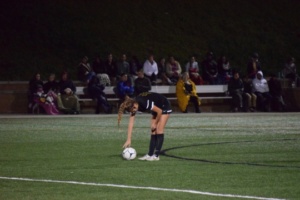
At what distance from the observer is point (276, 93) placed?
37.3 metres

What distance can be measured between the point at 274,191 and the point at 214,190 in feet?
2.78

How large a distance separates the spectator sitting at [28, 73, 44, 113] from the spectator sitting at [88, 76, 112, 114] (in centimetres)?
206

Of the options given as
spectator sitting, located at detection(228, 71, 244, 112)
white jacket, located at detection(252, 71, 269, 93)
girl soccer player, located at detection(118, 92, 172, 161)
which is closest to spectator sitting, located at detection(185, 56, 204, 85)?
spectator sitting, located at detection(228, 71, 244, 112)

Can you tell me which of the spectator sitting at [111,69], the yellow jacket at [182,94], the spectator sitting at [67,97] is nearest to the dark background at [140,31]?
the spectator sitting at [111,69]

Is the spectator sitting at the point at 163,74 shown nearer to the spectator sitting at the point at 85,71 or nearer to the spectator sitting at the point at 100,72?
the spectator sitting at the point at 100,72

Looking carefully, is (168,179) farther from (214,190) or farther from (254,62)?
(254,62)

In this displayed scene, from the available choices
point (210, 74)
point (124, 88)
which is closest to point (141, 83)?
point (124, 88)

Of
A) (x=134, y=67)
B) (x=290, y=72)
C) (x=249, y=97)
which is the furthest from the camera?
(x=290, y=72)

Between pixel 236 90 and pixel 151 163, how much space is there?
21.0 m

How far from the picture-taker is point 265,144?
806 inches

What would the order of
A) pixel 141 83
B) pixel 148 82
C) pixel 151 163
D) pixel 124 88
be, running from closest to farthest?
pixel 151 163, pixel 141 83, pixel 148 82, pixel 124 88

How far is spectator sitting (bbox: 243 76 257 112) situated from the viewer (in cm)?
3697

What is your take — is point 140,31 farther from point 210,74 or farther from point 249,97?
point 249,97

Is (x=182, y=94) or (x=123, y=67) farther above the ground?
(x=123, y=67)
